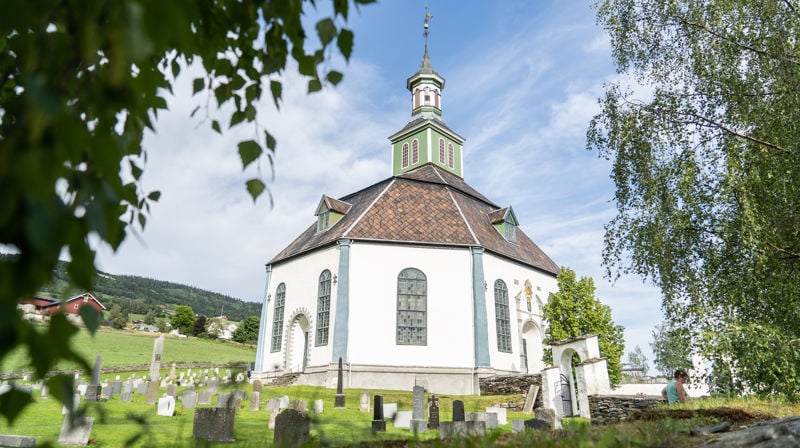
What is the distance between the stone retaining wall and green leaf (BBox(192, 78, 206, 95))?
14.4 metres

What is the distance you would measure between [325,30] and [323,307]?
23.5m

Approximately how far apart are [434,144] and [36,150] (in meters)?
34.4

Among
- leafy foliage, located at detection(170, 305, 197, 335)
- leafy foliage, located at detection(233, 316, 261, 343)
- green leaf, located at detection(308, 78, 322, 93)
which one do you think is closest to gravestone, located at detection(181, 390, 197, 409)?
green leaf, located at detection(308, 78, 322, 93)

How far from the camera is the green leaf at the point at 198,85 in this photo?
2.61 metres

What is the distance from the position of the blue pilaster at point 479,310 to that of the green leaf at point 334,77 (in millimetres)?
22256

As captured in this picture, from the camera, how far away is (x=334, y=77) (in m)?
2.27

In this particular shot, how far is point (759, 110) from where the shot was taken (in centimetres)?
1045

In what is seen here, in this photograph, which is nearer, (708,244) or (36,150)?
(36,150)

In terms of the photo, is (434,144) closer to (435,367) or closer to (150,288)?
(435,367)

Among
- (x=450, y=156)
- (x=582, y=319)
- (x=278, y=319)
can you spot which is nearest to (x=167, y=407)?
(x=278, y=319)

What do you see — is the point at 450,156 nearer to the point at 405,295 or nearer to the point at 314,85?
the point at 405,295

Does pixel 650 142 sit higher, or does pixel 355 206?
pixel 355 206

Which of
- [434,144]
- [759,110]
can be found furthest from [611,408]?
[434,144]

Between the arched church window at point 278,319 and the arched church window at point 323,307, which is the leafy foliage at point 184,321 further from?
the arched church window at point 323,307
